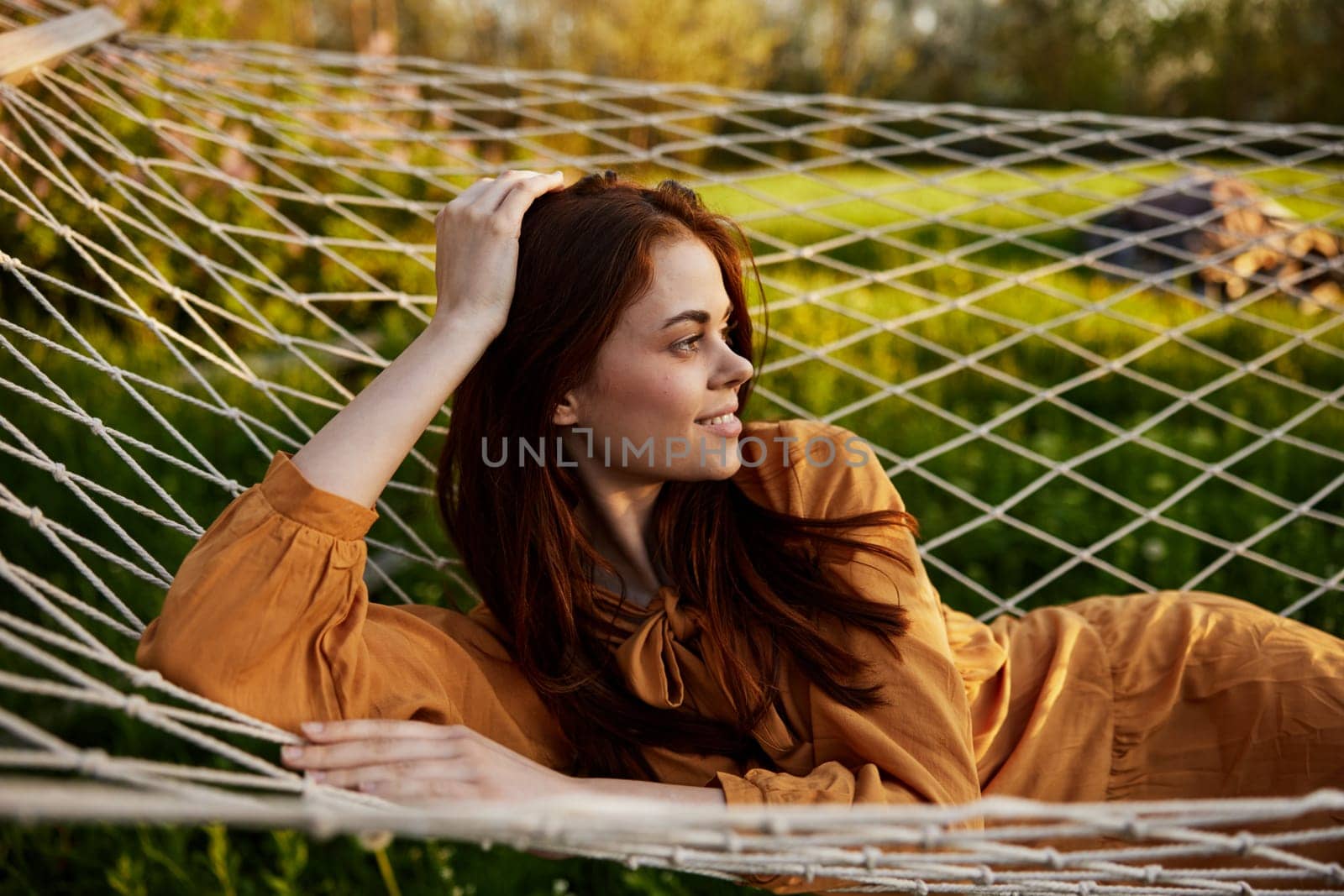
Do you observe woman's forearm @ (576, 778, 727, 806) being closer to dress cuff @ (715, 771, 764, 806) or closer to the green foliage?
dress cuff @ (715, 771, 764, 806)

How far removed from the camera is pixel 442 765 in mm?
1158

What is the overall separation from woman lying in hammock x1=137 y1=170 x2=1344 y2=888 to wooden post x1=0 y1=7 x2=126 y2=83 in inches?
35.4

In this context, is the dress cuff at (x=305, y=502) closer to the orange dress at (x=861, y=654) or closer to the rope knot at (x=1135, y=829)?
the orange dress at (x=861, y=654)

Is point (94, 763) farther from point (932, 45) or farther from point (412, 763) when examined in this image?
point (932, 45)

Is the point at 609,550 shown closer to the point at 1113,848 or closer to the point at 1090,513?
the point at 1113,848

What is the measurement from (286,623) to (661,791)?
1.37ft

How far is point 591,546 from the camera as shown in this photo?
1.47 m

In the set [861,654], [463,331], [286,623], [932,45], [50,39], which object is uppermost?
[932,45]

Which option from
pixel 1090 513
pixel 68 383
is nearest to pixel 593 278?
pixel 1090 513

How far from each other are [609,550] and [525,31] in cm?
1047

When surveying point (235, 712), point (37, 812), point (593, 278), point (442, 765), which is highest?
point (593, 278)

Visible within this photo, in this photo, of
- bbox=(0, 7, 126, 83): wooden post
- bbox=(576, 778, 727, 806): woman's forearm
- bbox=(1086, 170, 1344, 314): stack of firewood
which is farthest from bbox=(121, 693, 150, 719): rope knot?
bbox=(1086, 170, 1344, 314): stack of firewood

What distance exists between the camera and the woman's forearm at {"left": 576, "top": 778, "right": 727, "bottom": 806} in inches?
47.8

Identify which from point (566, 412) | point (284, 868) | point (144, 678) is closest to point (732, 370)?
point (566, 412)
